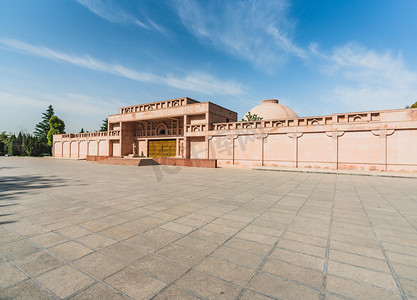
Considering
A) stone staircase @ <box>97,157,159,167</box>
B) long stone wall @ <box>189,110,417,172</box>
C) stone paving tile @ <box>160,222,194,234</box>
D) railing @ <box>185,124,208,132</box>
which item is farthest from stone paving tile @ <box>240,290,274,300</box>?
railing @ <box>185,124,208,132</box>

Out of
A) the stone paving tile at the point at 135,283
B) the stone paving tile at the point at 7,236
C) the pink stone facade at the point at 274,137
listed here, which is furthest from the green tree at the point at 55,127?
the stone paving tile at the point at 135,283

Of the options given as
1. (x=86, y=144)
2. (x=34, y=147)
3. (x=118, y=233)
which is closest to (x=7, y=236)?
(x=118, y=233)

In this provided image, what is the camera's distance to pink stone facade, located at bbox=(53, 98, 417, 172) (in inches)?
603

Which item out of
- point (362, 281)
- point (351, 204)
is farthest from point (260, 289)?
point (351, 204)

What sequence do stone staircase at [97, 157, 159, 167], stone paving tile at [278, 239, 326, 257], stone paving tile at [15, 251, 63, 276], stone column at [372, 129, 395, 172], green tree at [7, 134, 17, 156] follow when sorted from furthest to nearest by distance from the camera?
green tree at [7, 134, 17, 156], stone staircase at [97, 157, 159, 167], stone column at [372, 129, 395, 172], stone paving tile at [278, 239, 326, 257], stone paving tile at [15, 251, 63, 276]

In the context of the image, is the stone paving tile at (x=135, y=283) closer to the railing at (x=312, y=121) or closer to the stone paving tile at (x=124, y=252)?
the stone paving tile at (x=124, y=252)

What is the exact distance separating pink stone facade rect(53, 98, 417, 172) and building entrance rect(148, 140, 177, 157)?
16 cm

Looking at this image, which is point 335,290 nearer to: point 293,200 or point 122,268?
point 122,268

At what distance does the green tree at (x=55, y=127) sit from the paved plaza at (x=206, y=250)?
54.6 metres

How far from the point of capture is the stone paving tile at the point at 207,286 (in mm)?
2158

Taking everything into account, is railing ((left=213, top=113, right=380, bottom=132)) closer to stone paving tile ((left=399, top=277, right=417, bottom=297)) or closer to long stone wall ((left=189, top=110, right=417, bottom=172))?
long stone wall ((left=189, top=110, right=417, bottom=172))

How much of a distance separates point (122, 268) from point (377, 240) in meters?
4.33

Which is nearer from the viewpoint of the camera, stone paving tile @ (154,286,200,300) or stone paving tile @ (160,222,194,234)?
stone paving tile @ (154,286,200,300)

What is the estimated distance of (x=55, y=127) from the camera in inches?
1949
